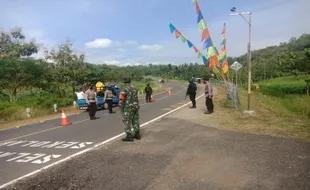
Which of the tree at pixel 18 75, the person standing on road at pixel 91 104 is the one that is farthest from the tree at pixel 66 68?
the person standing on road at pixel 91 104

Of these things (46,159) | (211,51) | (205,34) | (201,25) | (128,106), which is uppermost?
(201,25)

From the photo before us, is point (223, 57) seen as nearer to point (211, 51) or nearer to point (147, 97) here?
point (211, 51)

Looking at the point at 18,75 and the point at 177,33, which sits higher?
the point at 177,33

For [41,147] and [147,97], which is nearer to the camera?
[41,147]

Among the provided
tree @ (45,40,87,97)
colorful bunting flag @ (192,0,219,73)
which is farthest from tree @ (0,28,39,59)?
colorful bunting flag @ (192,0,219,73)

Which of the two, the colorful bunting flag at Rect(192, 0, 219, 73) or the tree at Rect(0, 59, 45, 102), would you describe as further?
the tree at Rect(0, 59, 45, 102)

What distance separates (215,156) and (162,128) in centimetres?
439

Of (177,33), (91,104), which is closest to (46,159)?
(91,104)

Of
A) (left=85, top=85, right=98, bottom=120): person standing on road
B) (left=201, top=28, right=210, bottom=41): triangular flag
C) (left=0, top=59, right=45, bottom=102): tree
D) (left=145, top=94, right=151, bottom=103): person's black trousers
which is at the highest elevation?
(left=201, top=28, right=210, bottom=41): triangular flag

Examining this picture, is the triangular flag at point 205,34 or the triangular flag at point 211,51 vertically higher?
the triangular flag at point 205,34

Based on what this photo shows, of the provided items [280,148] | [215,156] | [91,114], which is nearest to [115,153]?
[215,156]

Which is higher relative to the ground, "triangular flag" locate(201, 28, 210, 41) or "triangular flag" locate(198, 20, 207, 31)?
"triangular flag" locate(198, 20, 207, 31)

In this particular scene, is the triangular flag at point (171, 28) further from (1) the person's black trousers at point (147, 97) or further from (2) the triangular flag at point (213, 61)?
(1) the person's black trousers at point (147, 97)

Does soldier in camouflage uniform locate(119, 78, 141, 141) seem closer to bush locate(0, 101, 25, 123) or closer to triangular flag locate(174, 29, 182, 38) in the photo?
triangular flag locate(174, 29, 182, 38)
